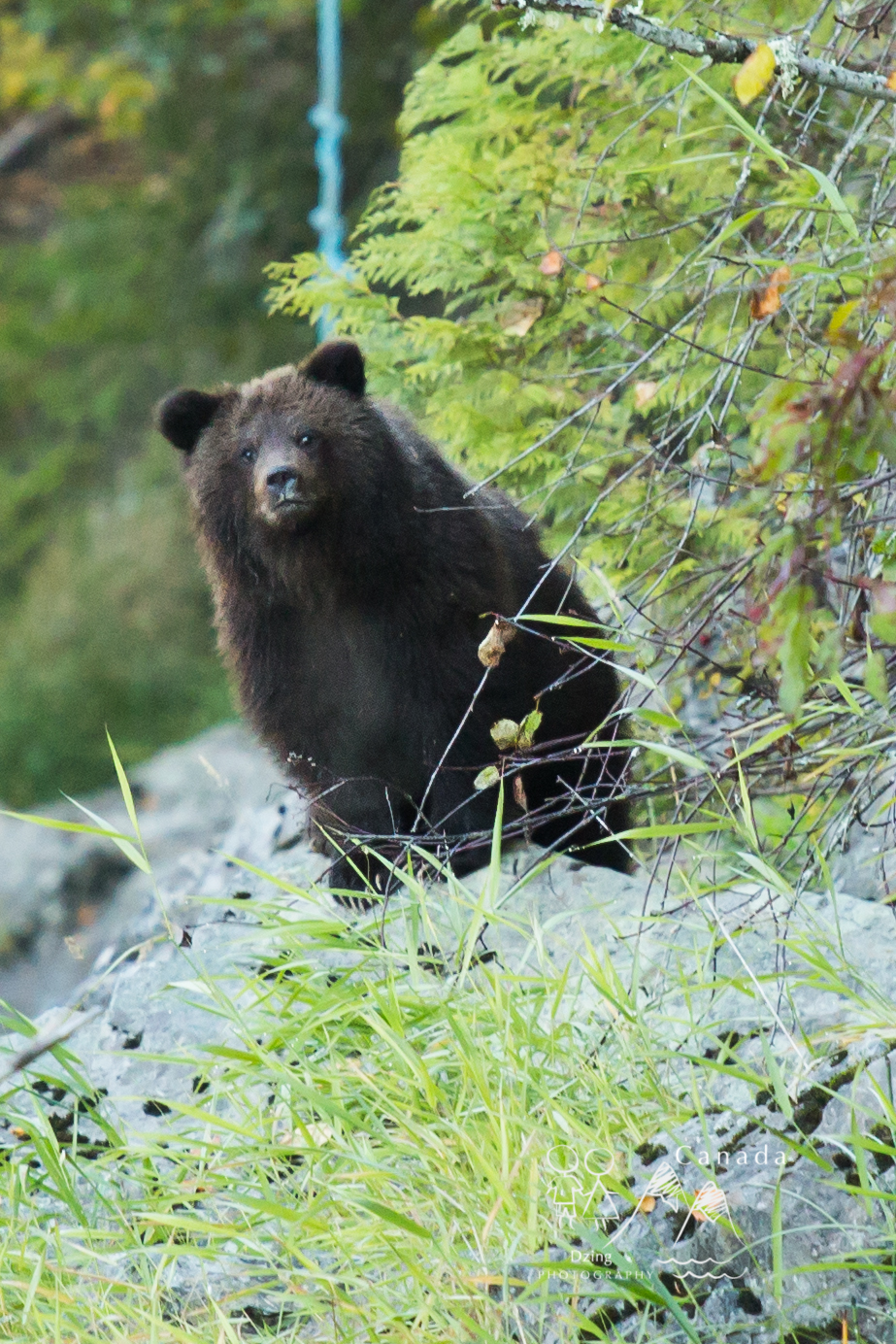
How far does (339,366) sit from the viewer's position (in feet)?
13.9

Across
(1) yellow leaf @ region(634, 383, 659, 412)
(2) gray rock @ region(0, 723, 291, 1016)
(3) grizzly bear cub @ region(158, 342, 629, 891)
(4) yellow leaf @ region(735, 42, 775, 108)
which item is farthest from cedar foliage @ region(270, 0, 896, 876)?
(2) gray rock @ region(0, 723, 291, 1016)

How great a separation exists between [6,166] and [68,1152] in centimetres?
1418

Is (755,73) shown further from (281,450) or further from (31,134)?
(31,134)

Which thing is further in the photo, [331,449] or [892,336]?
[331,449]

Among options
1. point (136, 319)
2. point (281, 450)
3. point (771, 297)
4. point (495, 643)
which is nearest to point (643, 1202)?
point (495, 643)

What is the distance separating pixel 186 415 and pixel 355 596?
753 mm

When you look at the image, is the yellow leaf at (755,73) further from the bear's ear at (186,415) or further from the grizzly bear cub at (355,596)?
the bear's ear at (186,415)

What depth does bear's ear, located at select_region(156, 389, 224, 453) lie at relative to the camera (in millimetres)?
4219

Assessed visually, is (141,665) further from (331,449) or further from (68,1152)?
(68,1152)

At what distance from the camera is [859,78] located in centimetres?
260

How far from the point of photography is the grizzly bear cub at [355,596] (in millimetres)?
4078

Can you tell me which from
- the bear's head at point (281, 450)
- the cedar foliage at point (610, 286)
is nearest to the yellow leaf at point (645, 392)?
the cedar foliage at point (610, 286)

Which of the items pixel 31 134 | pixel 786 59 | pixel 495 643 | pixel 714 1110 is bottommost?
pixel 714 1110

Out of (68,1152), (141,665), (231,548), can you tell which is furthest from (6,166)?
(68,1152)
